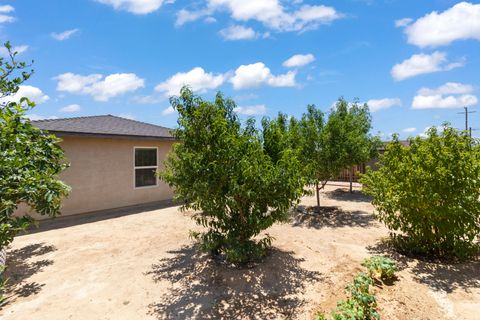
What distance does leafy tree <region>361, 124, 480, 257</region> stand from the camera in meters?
5.47

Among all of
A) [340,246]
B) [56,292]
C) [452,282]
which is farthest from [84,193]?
[452,282]

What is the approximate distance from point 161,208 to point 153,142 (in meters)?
2.94

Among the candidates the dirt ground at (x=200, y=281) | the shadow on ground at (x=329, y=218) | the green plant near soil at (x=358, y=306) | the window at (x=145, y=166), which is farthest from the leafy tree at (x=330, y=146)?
the window at (x=145, y=166)

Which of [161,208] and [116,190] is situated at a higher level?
[116,190]

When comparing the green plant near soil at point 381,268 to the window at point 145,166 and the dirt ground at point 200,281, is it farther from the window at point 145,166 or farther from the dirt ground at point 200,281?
the window at point 145,166

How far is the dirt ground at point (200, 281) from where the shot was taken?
4.32 metres

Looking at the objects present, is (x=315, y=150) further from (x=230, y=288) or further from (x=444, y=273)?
(x=230, y=288)

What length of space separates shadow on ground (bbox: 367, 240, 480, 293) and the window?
9687 mm

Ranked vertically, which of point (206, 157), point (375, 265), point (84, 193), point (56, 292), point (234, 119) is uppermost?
point (234, 119)

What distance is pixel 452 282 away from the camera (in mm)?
5008

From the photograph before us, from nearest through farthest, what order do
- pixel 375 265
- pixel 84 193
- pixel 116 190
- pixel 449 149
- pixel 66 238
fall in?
1. pixel 375 265
2. pixel 449 149
3. pixel 66 238
4. pixel 84 193
5. pixel 116 190

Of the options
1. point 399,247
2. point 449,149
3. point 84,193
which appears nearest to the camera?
point 449,149

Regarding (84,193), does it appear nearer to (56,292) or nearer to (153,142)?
(153,142)

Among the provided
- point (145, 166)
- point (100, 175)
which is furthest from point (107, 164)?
point (145, 166)
